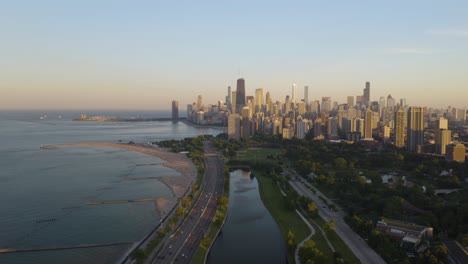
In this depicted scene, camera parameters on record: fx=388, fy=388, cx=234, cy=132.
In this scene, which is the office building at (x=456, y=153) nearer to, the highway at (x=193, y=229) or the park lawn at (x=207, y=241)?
the highway at (x=193, y=229)

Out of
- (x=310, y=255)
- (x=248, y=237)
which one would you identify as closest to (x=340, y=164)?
(x=248, y=237)

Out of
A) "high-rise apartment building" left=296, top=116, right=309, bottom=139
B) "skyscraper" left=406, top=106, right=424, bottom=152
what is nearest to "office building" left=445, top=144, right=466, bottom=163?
"skyscraper" left=406, top=106, right=424, bottom=152

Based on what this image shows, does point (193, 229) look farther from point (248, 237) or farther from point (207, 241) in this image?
point (248, 237)

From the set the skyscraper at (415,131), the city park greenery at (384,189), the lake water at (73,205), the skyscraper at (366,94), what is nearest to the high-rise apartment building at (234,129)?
the city park greenery at (384,189)

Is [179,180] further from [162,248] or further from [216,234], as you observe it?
[162,248]

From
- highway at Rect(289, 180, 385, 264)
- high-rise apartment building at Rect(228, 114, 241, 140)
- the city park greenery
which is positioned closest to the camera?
highway at Rect(289, 180, 385, 264)

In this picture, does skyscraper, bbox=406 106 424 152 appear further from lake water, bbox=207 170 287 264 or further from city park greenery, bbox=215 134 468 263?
lake water, bbox=207 170 287 264
